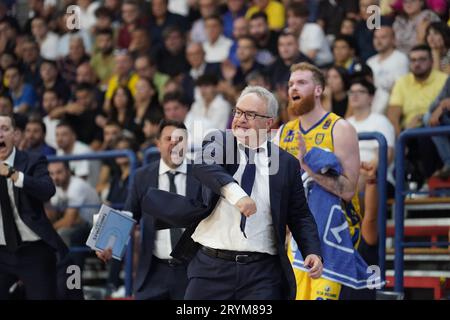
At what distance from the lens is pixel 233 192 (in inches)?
257

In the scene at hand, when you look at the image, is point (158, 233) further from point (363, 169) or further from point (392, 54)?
point (392, 54)

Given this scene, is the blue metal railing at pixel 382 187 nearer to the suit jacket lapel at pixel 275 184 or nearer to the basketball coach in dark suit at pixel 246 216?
the basketball coach in dark suit at pixel 246 216

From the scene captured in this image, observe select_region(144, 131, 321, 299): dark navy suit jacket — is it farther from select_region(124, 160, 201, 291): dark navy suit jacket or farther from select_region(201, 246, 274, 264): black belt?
select_region(124, 160, 201, 291): dark navy suit jacket

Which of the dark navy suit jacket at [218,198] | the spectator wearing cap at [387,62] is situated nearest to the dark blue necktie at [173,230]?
the dark navy suit jacket at [218,198]

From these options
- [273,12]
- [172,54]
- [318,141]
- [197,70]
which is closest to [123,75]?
[172,54]

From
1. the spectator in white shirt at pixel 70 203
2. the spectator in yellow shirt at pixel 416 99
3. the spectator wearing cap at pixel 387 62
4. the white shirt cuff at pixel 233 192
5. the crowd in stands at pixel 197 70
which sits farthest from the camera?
the spectator in white shirt at pixel 70 203

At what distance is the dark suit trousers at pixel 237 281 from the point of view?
6742 millimetres

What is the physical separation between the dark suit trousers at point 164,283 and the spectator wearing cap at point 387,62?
386 centimetres

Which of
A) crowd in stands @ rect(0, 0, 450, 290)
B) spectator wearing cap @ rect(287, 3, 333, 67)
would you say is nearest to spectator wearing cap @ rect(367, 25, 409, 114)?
crowd in stands @ rect(0, 0, 450, 290)

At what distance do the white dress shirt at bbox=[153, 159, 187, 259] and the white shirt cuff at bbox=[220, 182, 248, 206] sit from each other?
3028 mm

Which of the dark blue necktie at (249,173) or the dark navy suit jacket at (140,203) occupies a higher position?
the dark blue necktie at (249,173)

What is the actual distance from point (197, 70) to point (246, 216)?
26.9 feet

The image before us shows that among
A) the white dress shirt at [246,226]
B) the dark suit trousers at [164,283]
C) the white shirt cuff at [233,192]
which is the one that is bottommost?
the dark suit trousers at [164,283]

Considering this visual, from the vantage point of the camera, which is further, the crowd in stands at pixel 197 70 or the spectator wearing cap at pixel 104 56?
the spectator wearing cap at pixel 104 56
